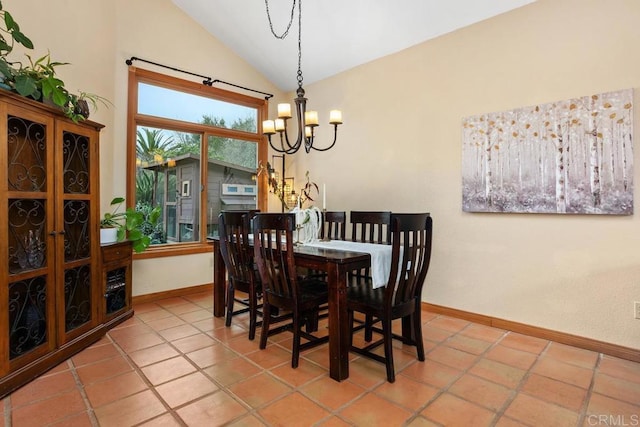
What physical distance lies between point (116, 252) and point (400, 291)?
8.13ft

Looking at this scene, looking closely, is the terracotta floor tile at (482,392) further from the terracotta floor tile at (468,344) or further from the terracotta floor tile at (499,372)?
the terracotta floor tile at (468,344)

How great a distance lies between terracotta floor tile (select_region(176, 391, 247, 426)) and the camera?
1726mm

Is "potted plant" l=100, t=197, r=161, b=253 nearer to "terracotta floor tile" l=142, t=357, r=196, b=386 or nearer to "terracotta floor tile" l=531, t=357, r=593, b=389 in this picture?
"terracotta floor tile" l=142, t=357, r=196, b=386

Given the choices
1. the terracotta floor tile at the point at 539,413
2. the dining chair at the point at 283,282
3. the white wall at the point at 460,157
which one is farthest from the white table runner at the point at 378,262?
the white wall at the point at 460,157

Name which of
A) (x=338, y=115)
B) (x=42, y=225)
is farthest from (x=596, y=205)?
(x=42, y=225)

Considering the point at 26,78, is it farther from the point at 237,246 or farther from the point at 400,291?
the point at 400,291

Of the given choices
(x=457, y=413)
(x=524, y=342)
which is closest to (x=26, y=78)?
(x=457, y=413)

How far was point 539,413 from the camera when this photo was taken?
179cm

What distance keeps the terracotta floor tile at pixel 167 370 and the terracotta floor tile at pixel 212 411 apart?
38 cm

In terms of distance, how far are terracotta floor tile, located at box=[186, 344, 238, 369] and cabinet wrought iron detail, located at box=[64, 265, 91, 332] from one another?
0.89 meters

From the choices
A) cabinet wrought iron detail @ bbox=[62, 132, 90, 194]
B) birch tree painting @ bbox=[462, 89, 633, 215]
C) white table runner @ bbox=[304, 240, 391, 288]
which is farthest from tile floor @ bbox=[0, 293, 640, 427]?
cabinet wrought iron detail @ bbox=[62, 132, 90, 194]

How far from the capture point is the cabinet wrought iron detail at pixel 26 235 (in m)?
2.07

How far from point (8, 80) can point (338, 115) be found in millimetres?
2086

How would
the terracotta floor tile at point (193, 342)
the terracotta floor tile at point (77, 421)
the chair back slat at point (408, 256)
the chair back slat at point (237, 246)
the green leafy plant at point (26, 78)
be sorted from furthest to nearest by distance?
the chair back slat at point (237, 246)
the terracotta floor tile at point (193, 342)
the chair back slat at point (408, 256)
the green leafy plant at point (26, 78)
the terracotta floor tile at point (77, 421)
